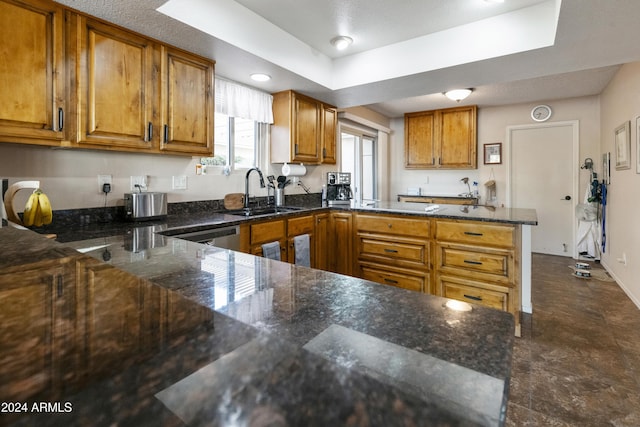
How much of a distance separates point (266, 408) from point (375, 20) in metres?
2.91

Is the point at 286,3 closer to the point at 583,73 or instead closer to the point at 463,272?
the point at 463,272

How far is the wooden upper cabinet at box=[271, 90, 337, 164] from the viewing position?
349cm

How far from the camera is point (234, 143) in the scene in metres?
3.32

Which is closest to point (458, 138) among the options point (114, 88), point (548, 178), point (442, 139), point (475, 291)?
point (442, 139)

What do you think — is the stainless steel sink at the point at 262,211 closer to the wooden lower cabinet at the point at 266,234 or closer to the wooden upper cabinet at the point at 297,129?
the wooden lower cabinet at the point at 266,234

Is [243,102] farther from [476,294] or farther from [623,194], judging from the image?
[623,194]

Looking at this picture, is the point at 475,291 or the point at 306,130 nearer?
the point at 475,291

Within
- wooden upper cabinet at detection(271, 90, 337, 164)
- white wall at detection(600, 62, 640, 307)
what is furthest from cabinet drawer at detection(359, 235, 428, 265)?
white wall at detection(600, 62, 640, 307)

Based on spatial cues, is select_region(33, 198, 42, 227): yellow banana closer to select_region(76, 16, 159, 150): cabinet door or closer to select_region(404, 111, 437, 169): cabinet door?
select_region(76, 16, 159, 150): cabinet door

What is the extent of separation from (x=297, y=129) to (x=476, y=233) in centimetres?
208

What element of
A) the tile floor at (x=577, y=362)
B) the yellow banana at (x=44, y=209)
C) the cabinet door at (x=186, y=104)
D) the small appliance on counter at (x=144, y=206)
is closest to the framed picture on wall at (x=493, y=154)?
the tile floor at (x=577, y=362)

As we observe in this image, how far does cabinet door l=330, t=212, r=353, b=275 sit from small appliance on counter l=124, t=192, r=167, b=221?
167 centimetres

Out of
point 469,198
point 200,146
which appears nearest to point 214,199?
point 200,146

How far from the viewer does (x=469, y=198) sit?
5438 millimetres
